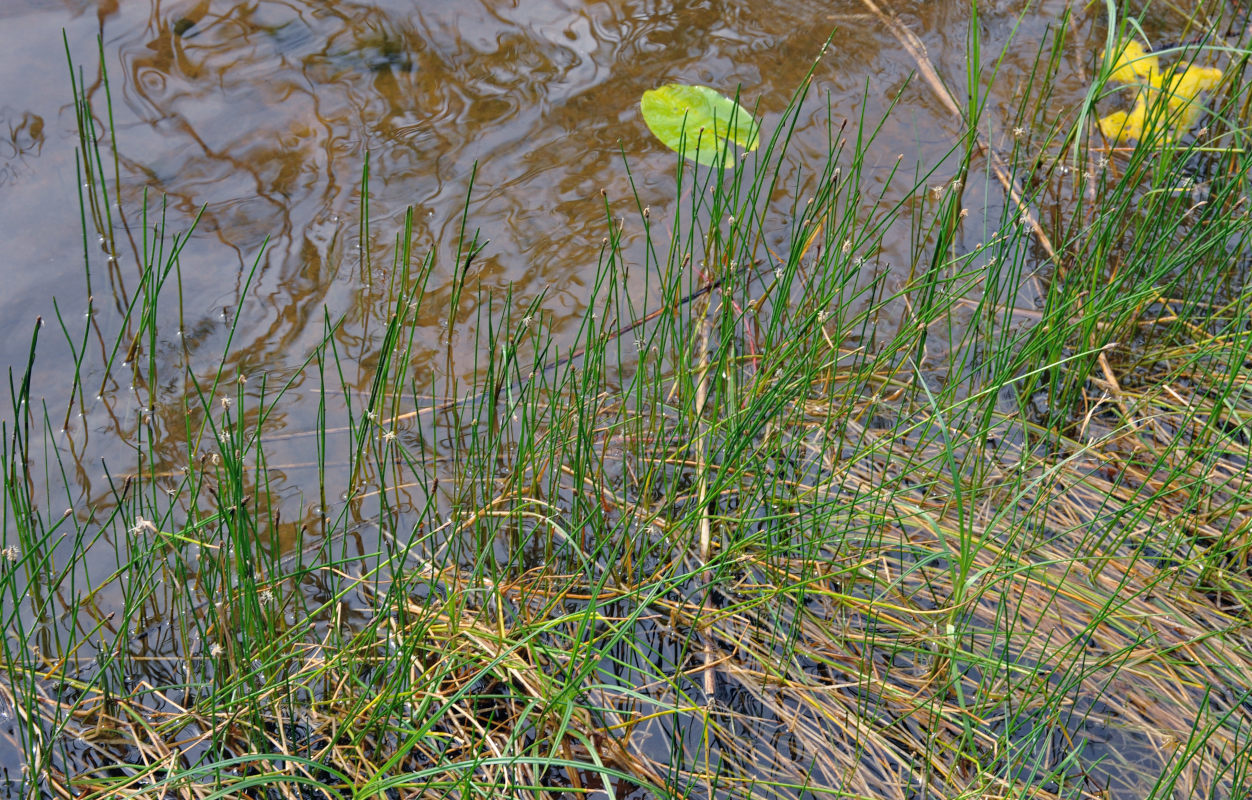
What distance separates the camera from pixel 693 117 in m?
2.62

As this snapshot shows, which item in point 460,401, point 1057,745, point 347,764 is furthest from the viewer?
point 460,401

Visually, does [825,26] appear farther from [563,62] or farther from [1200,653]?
[1200,653]

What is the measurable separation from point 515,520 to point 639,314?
2.19 ft

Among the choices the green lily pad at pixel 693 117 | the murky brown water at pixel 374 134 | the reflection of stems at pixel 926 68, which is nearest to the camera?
the murky brown water at pixel 374 134

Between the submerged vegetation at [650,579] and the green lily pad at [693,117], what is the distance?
0.54 m

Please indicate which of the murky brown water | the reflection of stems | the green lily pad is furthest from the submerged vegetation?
the reflection of stems

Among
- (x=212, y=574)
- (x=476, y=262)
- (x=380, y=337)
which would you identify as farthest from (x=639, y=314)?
(x=212, y=574)

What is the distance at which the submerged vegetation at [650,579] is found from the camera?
148cm

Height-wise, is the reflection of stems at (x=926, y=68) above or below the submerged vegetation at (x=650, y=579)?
above

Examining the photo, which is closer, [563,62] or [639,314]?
[639,314]

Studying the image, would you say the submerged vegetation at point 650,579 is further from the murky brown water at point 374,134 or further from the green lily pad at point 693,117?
the green lily pad at point 693,117

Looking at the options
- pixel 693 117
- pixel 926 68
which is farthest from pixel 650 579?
pixel 926 68

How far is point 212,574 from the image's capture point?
1504 millimetres

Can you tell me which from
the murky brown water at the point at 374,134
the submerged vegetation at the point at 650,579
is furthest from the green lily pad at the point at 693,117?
the submerged vegetation at the point at 650,579
